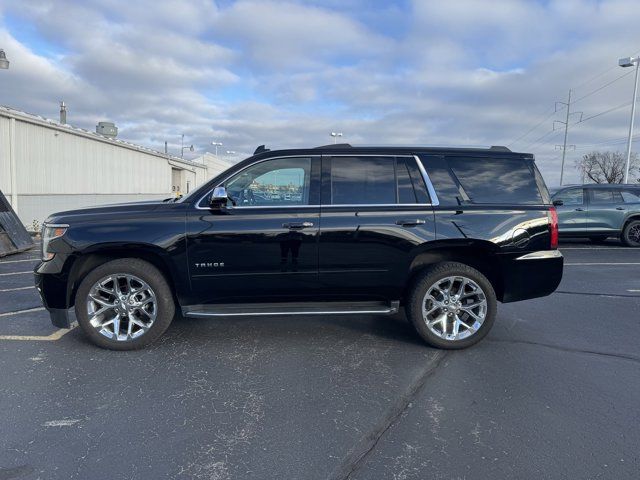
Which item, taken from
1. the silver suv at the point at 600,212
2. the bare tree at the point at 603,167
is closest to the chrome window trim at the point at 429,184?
the silver suv at the point at 600,212

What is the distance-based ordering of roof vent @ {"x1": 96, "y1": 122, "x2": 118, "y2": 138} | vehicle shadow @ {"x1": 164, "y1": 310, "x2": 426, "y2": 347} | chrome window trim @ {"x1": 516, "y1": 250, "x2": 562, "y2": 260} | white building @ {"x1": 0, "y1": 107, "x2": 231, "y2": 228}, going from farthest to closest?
roof vent @ {"x1": 96, "y1": 122, "x2": 118, "y2": 138}, white building @ {"x1": 0, "y1": 107, "x2": 231, "y2": 228}, vehicle shadow @ {"x1": 164, "y1": 310, "x2": 426, "y2": 347}, chrome window trim @ {"x1": 516, "y1": 250, "x2": 562, "y2": 260}

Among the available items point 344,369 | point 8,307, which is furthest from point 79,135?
point 344,369

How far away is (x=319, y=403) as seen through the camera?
3.38 meters

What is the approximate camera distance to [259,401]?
11.2 feet

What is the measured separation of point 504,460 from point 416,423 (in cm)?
60

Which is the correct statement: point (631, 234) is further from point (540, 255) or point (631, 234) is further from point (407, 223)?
point (407, 223)

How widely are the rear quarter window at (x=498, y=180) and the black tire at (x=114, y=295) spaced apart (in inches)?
119

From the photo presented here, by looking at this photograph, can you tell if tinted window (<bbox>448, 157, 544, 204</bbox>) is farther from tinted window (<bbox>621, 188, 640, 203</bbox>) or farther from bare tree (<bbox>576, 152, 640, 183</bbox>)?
bare tree (<bbox>576, 152, 640, 183</bbox>)

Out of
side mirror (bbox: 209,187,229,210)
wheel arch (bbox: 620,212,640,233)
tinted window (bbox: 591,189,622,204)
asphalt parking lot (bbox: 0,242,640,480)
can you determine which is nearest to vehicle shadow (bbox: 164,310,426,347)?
asphalt parking lot (bbox: 0,242,640,480)

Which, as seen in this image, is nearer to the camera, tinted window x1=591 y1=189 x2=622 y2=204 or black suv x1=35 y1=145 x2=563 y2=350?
black suv x1=35 y1=145 x2=563 y2=350

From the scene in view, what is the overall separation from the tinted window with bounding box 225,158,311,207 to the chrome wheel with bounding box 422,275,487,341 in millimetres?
1532

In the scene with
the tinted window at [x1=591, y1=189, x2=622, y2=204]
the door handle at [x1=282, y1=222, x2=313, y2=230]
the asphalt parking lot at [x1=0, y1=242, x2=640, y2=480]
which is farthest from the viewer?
the tinted window at [x1=591, y1=189, x2=622, y2=204]

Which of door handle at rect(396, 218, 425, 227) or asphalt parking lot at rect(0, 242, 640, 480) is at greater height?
door handle at rect(396, 218, 425, 227)

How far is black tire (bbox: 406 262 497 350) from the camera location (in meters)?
4.39
